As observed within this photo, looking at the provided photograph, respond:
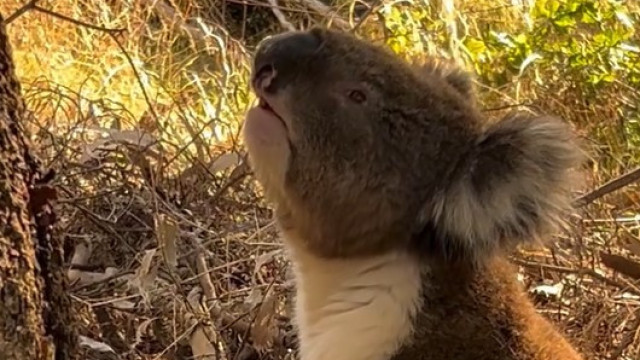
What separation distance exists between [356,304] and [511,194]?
361 millimetres

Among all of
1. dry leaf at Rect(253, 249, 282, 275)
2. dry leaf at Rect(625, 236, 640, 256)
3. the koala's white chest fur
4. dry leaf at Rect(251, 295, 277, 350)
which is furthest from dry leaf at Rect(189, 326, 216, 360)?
dry leaf at Rect(625, 236, 640, 256)

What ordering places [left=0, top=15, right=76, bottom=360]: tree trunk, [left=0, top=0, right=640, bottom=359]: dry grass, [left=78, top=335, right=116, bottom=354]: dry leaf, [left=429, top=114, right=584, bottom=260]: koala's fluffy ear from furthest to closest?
1. [left=0, top=0, right=640, bottom=359]: dry grass
2. [left=78, top=335, right=116, bottom=354]: dry leaf
3. [left=429, top=114, right=584, bottom=260]: koala's fluffy ear
4. [left=0, top=15, right=76, bottom=360]: tree trunk

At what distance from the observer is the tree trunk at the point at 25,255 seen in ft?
6.07

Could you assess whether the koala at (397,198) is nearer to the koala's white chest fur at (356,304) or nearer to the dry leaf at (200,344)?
the koala's white chest fur at (356,304)

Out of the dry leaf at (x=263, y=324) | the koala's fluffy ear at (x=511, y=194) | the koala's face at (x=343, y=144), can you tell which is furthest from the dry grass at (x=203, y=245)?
the koala's fluffy ear at (x=511, y=194)

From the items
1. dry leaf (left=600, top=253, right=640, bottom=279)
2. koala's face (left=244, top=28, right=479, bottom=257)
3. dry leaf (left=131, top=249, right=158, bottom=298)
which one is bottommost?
dry leaf (left=600, top=253, right=640, bottom=279)

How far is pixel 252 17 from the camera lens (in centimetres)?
721

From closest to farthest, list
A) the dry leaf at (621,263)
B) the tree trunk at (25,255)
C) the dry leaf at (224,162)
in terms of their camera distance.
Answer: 1. the tree trunk at (25,255)
2. the dry leaf at (621,263)
3. the dry leaf at (224,162)

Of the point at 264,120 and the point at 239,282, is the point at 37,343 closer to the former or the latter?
the point at 264,120

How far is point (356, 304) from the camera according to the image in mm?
2131

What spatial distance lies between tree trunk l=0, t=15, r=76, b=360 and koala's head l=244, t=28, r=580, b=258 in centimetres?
40

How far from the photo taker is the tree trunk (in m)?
1.85

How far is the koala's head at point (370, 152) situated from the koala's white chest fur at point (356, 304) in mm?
38

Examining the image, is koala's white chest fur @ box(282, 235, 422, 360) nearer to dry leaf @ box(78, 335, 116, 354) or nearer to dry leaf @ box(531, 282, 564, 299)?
dry leaf @ box(78, 335, 116, 354)
